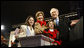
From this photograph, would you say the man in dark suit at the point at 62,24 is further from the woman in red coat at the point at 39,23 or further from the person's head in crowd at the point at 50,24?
the woman in red coat at the point at 39,23

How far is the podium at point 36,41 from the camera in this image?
2.95 metres

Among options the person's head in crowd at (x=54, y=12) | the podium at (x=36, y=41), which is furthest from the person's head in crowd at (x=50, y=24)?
the podium at (x=36, y=41)

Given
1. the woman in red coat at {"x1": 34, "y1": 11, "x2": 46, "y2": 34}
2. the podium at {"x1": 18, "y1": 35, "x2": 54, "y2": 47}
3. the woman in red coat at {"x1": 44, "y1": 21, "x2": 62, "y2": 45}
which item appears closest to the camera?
the podium at {"x1": 18, "y1": 35, "x2": 54, "y2": 47}

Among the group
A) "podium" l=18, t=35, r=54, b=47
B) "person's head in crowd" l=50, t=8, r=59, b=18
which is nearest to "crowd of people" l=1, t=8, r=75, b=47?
"person's head in crowd" l=50, t=8, r=59, b=18

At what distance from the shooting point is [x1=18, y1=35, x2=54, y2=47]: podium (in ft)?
9.69

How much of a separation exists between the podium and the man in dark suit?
0.21 metres

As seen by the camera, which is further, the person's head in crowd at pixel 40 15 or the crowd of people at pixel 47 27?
the person's head in crowd at pixel 40 15

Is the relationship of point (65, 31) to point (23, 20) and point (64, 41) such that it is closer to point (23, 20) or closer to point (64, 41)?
point (64, 41)

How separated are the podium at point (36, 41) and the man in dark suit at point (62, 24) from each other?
21 centimetres

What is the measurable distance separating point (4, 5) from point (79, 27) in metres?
1.36

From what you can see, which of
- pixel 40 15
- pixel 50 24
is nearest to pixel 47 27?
pixel 50 24

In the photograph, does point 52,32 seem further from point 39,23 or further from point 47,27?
point 39,23

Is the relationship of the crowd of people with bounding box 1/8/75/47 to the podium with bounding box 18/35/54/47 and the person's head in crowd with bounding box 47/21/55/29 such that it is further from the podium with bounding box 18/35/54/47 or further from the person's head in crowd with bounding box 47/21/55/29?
the podium with bounding box 18/35/54/47

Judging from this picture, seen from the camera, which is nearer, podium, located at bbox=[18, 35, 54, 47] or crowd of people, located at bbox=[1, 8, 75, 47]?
podium, located at bbox=[18, 35, 54, 47]
